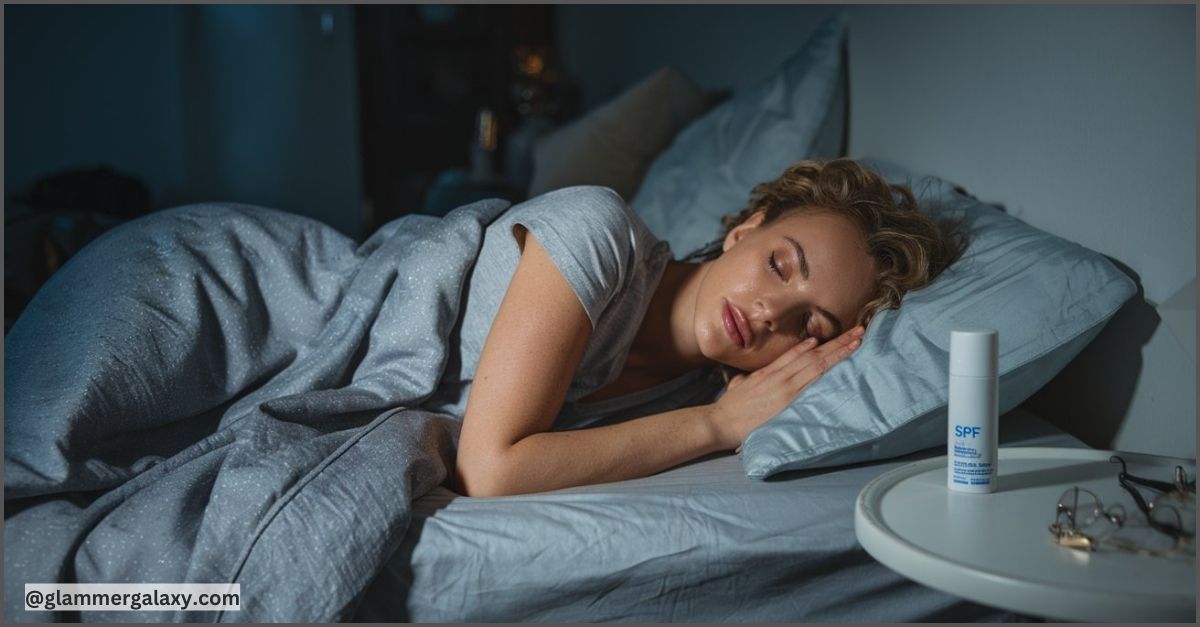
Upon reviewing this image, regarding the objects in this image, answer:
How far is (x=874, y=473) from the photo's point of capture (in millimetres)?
1254

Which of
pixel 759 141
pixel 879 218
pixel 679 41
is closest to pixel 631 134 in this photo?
pixel 759 141

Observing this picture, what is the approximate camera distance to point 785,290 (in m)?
1.35

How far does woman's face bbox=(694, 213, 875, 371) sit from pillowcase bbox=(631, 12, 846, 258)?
812mm

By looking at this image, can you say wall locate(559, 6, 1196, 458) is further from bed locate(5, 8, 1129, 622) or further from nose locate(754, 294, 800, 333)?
nose locate(754, 294, 800, 333)

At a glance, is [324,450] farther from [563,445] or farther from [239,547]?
[563,445]

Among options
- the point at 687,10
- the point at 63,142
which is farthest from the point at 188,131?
the point at 687,10

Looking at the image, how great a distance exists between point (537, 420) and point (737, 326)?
0.31 metres

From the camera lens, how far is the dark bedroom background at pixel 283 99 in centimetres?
476

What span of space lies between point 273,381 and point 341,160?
4748mm

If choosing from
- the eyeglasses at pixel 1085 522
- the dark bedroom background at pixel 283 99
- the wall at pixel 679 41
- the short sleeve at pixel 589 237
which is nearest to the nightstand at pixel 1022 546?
the eyeglasses at pixel 1085 522

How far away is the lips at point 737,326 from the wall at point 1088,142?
48 centimetres

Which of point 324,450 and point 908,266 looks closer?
point 324,450

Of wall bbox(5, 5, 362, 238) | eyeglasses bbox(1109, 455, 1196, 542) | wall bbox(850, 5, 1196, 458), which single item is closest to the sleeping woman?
wall bbox(850, 5, 1196, 458)

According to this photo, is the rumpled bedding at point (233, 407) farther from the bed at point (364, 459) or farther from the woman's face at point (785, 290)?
the woman's face at point (785, 290)
